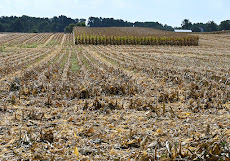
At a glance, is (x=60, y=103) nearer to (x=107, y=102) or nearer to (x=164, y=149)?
(x=107, y=102)

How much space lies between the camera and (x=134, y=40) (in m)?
40.6

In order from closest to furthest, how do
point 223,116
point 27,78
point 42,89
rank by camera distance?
point 223,116, point 42,89, point 27,78

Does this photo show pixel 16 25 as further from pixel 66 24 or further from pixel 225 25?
pixel 225 25

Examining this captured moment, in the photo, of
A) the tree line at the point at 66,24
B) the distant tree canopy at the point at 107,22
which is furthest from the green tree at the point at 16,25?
the distant tree canopy at the point at 107,22

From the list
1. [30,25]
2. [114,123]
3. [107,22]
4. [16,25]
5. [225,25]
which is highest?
[107,22]

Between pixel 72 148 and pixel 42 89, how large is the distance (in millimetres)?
4918

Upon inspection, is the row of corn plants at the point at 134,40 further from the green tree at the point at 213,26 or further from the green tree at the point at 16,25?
the green tree at the point at 16,25

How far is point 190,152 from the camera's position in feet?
13.5

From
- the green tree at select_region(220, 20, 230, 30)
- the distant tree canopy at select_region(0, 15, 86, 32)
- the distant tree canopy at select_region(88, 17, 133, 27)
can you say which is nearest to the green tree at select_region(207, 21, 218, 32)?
the green tree at select_region(220, 20, 230, 30)

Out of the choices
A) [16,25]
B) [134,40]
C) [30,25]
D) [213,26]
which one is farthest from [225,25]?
[30,25]

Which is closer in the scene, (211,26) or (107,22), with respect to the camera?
(211,26)

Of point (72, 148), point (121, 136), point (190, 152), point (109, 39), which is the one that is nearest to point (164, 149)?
point (190, 152)

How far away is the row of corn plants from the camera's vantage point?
39.6 metres

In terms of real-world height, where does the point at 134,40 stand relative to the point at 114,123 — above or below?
above
